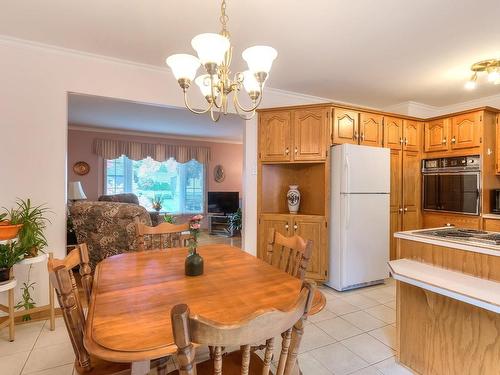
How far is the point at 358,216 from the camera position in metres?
3.28

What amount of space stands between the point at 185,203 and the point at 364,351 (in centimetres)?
631

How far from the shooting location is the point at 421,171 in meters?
4.11

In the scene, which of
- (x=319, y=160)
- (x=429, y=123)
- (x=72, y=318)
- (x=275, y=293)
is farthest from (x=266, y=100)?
(x=72, y=318)

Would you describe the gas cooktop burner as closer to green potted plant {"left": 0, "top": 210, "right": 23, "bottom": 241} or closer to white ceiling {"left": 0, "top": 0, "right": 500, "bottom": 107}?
white ceiling {"left": 0, "top": 0, "right": 500, "bottom": 107}

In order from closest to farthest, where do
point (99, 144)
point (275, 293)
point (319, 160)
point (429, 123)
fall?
point (275, 293) < point (319, 160) < point (429, 123) < point (99, 144)

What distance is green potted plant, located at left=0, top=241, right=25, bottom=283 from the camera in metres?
2.14

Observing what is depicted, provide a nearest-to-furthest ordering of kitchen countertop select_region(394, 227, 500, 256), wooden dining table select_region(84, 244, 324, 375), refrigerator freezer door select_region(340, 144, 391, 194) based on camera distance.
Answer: wooden dining table select_region(84, 244, 324, 375), kitchen countertop select_region(394, 227, 500, 256), refrigerator freezer door select_region(340, 144, 391, 194)

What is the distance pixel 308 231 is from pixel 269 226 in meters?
0.48

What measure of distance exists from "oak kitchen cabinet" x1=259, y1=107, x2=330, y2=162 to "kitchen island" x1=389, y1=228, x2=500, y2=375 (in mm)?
1677

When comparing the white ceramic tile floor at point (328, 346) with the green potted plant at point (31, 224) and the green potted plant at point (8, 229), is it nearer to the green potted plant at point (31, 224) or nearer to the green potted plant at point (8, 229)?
the green potted plant at point (31, 224)

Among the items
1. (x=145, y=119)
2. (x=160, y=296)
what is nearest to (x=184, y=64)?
(x=160, y=296)

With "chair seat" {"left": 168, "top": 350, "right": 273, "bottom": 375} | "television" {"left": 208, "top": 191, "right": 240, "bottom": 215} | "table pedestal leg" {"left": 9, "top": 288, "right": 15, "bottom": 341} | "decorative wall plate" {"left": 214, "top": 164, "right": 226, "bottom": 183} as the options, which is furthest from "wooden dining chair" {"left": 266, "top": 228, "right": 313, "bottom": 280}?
"decorative wall plate" {"left": 214, "top": 164, "right": 226, "bottom": 183}

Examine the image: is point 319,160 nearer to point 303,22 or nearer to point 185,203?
point 303,22

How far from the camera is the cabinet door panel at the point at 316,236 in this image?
336 cm
